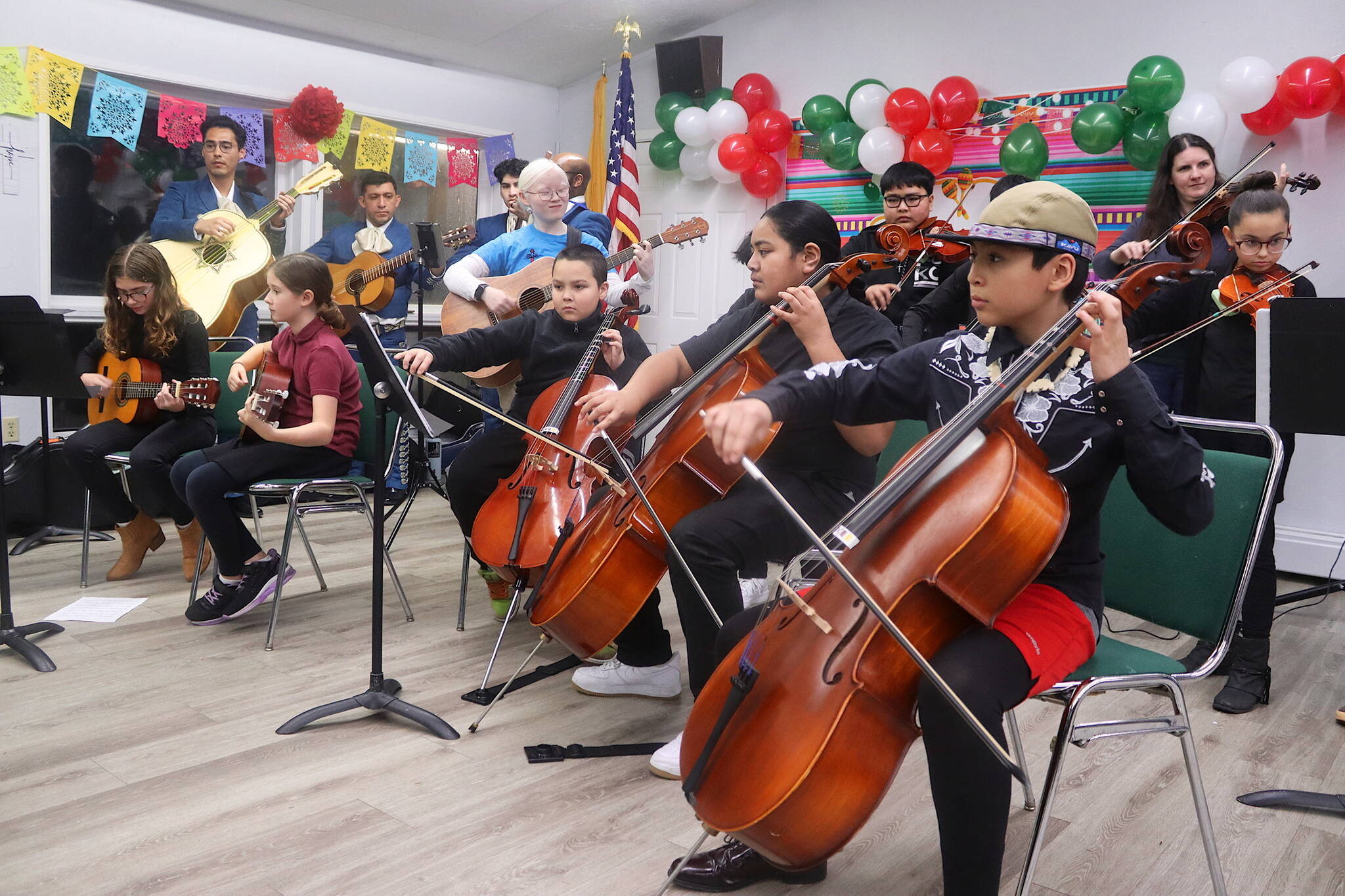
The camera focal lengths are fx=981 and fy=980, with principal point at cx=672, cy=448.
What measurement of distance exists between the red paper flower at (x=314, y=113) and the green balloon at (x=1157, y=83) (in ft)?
12.6

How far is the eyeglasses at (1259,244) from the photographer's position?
255 cm

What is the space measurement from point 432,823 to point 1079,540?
4.03 ft

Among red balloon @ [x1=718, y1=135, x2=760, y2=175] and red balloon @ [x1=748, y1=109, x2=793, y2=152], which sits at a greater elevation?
red balloon @ [x1=748, y1=109, x2=793, y2=152]

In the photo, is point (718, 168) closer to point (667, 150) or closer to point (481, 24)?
point (667, 150)

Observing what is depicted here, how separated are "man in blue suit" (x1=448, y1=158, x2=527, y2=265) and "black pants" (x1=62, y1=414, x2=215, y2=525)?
1.43 m

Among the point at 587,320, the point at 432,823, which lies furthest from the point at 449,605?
the point at 432,823

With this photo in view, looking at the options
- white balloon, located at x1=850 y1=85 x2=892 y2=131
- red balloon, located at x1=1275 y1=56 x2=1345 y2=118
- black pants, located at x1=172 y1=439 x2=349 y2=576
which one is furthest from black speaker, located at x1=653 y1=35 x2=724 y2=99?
black pants, located at x1=172 y1=439 x2=349 y2=576

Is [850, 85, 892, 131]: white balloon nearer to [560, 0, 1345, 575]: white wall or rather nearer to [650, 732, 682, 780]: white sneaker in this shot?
[560, 0, 1345, 575]: white wall

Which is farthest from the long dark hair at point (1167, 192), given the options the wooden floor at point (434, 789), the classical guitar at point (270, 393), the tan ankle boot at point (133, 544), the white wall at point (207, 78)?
the white wall at point (207, 78)

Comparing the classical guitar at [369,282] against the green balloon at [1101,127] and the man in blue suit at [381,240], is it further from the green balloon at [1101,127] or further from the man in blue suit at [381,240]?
the green balloon at [1101,127]

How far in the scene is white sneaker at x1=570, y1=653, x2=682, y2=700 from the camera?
241 cm

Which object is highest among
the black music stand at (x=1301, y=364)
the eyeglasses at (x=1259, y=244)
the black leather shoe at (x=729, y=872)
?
the eyeglasses at (x=1259, y=244)

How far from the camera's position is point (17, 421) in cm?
436

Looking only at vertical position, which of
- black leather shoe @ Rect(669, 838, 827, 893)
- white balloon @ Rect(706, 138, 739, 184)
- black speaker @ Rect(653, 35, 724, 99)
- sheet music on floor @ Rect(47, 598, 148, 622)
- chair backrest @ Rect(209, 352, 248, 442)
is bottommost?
black leather shoe @ Rect(669, 838, 827, 893)
